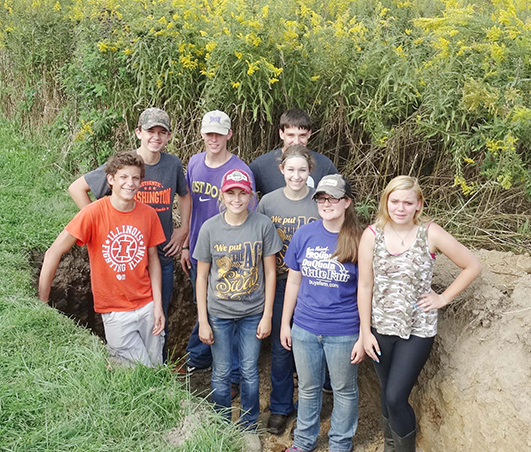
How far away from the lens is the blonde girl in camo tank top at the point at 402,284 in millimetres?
2875

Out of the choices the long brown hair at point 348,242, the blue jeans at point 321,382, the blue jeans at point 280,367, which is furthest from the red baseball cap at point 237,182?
the blue jeans at point 321,382

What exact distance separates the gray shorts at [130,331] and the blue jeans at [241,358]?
1.28 ft

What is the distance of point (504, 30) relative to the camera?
3795 mm

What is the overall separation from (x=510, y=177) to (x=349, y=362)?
170cm

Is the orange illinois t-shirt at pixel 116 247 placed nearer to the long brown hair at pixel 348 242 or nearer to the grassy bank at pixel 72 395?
the grassy bank at pixel 72 395

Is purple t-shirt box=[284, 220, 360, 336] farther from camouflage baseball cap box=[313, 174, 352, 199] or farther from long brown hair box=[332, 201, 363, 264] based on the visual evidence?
camouflage baseball cap box=[313, 174, 352, 199]

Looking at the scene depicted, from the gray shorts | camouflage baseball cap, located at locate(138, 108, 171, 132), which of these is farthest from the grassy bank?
camouflage baseball cap, located at locate(138, 108, 171, 132)

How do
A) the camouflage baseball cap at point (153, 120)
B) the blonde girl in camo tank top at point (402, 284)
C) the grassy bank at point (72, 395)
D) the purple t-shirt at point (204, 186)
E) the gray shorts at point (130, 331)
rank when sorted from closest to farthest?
the grassy bank at point (72, 395), the blonde girl in camo tank top at point (402, 284), the gray shorts at point (130, 331), the camouflage baseball cap at point (153, 120), the purple t-shirt at point (204, 186)

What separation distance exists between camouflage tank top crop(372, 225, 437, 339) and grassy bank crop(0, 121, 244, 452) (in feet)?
3.35

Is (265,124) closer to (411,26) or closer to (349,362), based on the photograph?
(411,26)

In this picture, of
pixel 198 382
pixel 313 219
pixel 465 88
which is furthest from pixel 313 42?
pixel 198 382

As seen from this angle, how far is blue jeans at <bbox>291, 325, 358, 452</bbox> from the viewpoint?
3.17 m

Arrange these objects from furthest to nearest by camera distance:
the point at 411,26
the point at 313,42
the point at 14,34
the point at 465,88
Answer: the point at 14,34, the point at 411,26, the point at 313,42, the point at 465,88

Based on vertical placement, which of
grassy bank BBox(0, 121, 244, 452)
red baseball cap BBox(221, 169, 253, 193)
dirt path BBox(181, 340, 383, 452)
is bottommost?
dirt path BBox(181, 340, 383, 452)
